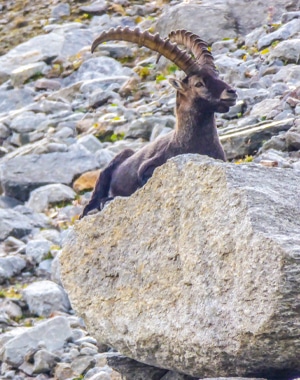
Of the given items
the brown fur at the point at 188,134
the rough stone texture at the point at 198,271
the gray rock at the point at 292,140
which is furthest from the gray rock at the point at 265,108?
the rough stone texture at the point at 198,271

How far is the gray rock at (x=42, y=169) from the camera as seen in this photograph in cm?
1641

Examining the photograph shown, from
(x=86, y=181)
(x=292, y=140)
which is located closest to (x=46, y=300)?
(x=292, y=140)

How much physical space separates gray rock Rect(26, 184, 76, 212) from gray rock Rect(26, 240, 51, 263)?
1.74 m

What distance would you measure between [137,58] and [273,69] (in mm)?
5600

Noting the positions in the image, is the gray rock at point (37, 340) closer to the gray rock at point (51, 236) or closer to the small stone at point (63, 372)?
the small stone at point (63, 372)

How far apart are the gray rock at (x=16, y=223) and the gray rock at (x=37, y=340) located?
156 inches

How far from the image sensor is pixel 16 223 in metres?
14.9

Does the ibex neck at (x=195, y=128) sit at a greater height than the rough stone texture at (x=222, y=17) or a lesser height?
greater

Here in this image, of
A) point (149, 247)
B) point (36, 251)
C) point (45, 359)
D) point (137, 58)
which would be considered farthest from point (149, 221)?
point (137, 58)

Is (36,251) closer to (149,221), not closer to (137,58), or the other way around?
(149,221)

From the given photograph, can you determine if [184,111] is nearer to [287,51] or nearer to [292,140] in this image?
[292,140]

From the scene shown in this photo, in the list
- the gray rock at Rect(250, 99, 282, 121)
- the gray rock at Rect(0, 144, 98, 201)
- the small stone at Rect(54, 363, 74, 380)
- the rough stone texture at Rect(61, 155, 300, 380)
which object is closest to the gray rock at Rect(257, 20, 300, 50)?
the gray rock at Rect(250, 99, 282, 121)

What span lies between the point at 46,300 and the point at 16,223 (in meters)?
3.01

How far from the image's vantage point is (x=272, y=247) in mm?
5250
